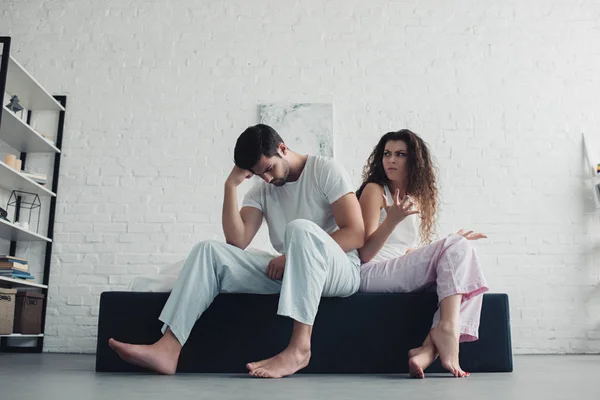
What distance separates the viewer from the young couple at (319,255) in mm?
2014

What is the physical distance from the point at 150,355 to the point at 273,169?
2.62 ft

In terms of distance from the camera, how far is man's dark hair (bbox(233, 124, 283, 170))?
7.43 ft

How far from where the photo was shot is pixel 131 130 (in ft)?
15.0

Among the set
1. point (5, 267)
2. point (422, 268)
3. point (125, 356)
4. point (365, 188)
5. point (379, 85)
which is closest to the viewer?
point (125, 356)

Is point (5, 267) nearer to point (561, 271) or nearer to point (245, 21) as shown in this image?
point (245, 21)

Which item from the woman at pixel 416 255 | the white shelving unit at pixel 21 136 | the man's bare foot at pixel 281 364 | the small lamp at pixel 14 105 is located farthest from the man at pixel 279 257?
the small lamp at pixel 14 105

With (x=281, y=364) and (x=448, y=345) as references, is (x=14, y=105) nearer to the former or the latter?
(x=281, y=364)

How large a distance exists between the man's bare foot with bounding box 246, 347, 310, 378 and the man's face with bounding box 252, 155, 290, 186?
0.69 m

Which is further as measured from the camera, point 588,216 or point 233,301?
point 588,216

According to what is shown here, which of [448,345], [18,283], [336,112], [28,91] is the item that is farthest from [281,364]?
[28,91]

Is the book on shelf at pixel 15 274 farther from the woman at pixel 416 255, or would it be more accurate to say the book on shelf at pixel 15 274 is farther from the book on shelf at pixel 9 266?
the woman at pixel 416 255

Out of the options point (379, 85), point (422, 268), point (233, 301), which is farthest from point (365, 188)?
point (379, 85)

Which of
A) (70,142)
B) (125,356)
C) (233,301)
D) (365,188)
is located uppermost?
(70,142)

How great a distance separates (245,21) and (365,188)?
106 inches
